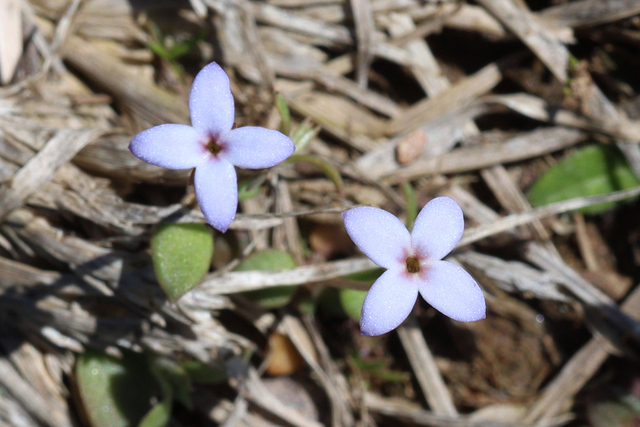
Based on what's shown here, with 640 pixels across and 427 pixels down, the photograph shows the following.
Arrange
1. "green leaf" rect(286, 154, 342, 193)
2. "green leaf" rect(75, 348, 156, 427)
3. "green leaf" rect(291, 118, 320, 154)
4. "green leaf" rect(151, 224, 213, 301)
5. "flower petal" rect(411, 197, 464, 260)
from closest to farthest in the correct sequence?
1. "flower petal" rect(411, 197, 464, 260)
2. "green leaf" rect(151, 224, 213, 301)
3. "green leaf" rect(286, 154, 342, 193)
4. "green leaf" rect(291, 118, 320, 154)
5. "green leaf" rect(75, 348, 156, 427)

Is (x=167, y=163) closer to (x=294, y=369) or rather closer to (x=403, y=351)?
(x=294, y=369)

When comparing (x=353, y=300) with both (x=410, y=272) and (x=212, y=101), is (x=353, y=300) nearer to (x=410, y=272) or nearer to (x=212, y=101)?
(x=410, y=272)

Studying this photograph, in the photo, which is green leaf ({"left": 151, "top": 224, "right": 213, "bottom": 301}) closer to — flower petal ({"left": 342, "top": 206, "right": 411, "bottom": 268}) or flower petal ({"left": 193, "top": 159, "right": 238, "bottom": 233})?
flower petal ({"left": 193, "top": 159, "right": 238, "bottom": 233})

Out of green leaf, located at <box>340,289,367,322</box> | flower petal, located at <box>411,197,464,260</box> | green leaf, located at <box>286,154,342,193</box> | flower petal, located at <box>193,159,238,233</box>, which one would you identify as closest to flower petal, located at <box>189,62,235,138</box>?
flower petal, located at <box>193,159,238,233</box>

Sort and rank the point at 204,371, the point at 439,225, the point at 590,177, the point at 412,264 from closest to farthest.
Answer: the point at 439,225
the point at 412,264
the point at 204,371
the point at 590,177

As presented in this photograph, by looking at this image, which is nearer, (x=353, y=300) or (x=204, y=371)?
(x=353, y=300)

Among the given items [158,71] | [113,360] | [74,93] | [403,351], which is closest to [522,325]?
[403,351]

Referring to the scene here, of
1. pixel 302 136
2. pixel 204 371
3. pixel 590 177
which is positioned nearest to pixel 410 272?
pixel 302 136

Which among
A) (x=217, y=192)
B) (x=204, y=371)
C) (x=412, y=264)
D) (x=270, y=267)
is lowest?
(x=204, y=371)
